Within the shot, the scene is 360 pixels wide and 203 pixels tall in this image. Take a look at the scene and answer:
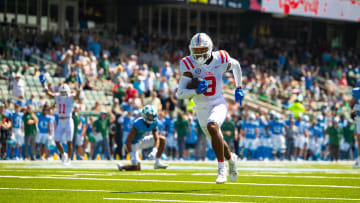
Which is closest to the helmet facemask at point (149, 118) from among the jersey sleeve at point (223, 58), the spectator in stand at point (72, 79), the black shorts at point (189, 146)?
the jersey sleeve at point (223, 58)

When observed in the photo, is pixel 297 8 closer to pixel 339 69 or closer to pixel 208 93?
pixel 339 69

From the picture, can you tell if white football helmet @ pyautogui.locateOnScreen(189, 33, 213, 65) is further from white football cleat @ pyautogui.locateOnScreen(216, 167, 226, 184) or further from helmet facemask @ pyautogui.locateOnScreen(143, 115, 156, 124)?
helmet facemask @ pyautogui.locateOnScreen(143, 115, 156, 124)

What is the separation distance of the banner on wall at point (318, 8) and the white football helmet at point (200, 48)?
23761 mm

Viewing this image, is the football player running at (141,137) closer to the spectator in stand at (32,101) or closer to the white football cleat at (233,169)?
the white football cleat at (233,169)

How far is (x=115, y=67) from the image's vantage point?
2530cm

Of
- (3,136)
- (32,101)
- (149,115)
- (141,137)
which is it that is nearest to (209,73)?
(149,115)

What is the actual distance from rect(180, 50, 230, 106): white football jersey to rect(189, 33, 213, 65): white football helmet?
0.35ft

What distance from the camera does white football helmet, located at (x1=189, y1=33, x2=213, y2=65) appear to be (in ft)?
30.8

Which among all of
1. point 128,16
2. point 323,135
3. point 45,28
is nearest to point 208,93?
point 323,135

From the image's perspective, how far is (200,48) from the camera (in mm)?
Answer: 9422

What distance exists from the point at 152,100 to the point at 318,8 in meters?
15.8

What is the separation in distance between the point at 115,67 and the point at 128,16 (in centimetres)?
870

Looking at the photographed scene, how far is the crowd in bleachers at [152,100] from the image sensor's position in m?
21.3

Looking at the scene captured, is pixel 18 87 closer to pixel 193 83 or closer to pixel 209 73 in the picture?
pixel 209 73
